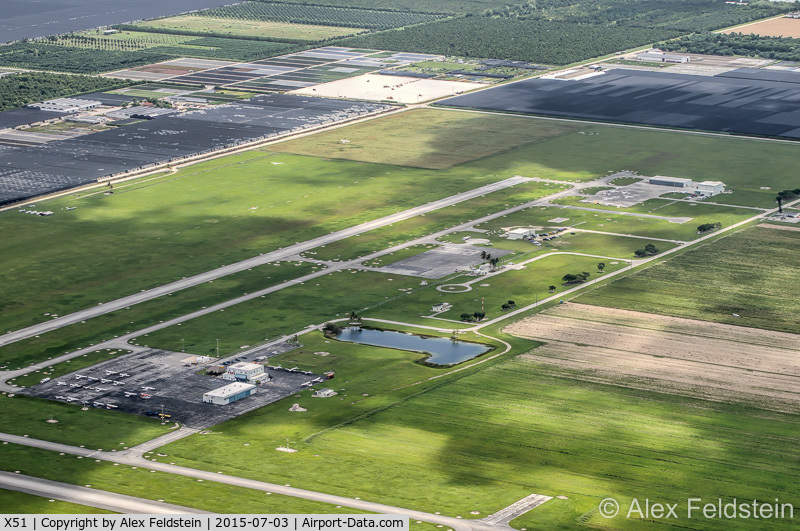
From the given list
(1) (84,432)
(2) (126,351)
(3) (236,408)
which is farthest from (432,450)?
(2) (126,351)

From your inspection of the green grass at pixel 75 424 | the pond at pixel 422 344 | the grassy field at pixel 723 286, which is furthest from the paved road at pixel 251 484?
the grassy field at pixel 723 286

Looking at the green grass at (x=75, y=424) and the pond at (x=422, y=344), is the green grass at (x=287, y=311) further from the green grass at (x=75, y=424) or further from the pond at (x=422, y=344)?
the green grass at (x=75, y=424)

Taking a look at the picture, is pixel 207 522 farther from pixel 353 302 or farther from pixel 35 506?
pixel 353 302

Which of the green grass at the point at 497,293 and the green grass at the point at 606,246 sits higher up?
the green grass at the point at 606,246

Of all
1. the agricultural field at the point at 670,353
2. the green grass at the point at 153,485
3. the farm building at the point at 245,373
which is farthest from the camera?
the farm building at the point at 245,373

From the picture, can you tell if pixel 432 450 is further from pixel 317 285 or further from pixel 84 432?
pixel 317 285

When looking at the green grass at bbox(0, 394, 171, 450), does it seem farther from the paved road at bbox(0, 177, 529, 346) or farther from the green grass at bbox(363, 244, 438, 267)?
the green grass at bbox(363, 244, 438, 267)

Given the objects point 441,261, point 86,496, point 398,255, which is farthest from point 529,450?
point 398,255
